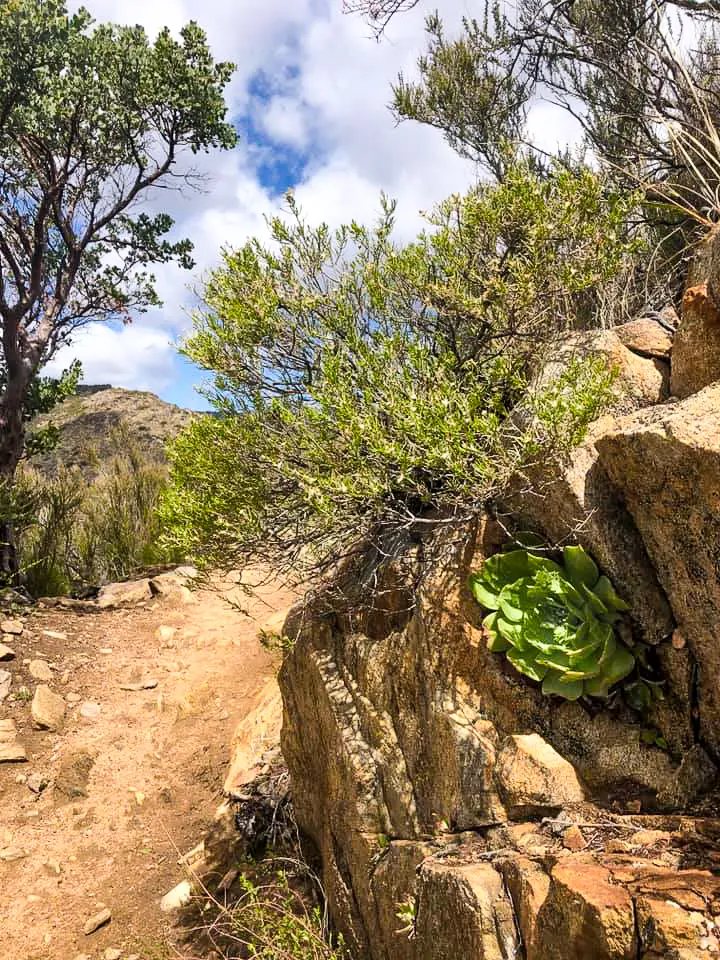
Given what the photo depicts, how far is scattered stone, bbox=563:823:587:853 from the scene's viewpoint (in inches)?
85.0

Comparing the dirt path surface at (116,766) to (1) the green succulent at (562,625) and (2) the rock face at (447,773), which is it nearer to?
(2) the rock face at (447,773)

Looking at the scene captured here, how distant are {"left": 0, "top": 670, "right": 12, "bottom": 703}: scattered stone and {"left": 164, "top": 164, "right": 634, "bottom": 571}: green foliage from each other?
3.81 m

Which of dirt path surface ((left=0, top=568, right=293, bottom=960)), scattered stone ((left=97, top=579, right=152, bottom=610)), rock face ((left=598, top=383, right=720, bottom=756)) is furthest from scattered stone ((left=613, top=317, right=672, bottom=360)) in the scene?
scattered stone ((left=97, top=579, right=152, bottom=610))

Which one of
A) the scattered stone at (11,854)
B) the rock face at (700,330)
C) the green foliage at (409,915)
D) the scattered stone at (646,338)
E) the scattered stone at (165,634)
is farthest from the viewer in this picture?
the scattered stone at (165,634)

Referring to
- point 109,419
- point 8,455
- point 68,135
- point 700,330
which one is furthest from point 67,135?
point 109,419

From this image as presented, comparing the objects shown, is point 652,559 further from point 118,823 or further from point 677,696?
point 118,823

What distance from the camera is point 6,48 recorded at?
23.5 feet

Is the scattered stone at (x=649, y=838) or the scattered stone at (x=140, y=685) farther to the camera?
the scattered stone at (x=140, y=685)

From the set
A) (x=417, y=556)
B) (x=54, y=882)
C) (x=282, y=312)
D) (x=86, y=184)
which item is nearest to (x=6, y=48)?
(x=86, y=184)

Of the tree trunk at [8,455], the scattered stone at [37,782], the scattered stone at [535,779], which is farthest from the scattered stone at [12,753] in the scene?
the scattered stone at [535,779]

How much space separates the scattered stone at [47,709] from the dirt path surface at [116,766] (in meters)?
→ 0.08

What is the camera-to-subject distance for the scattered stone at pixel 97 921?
430 cm

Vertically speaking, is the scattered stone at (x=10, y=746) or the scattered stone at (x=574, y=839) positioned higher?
the scattered stone at (x=574, y=839)

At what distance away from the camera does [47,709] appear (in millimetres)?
6254
